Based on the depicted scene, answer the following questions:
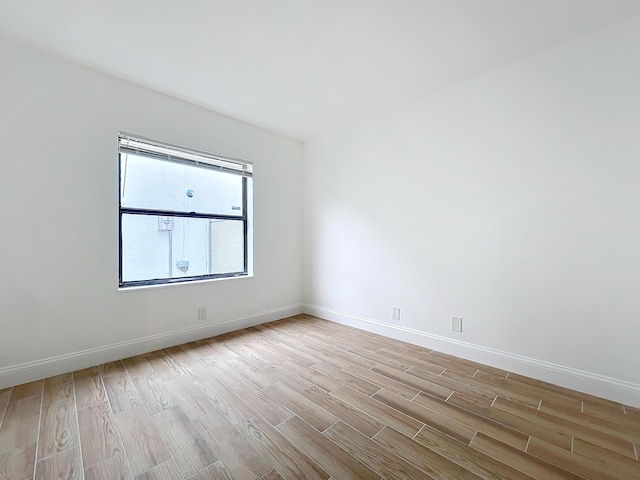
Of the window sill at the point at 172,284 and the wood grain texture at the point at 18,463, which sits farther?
the window sill at the point at 172,284

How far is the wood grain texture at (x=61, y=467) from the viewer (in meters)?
1.31

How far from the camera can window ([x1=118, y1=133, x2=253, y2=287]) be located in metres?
2.71

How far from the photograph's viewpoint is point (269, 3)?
69.4 inches

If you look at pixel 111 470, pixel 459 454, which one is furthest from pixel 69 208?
pixel 459 454

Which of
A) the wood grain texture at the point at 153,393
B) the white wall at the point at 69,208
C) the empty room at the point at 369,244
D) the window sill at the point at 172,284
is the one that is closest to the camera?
the empty room at the point at 369,244

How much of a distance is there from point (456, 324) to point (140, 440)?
2580 millimetres

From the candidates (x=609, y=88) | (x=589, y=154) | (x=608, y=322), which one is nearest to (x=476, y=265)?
(x=608, y=322)

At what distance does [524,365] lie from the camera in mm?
2301

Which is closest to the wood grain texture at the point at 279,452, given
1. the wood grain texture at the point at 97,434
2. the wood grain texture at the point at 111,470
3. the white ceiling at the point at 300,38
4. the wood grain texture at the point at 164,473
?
the wood grain texture at the point at 164,473

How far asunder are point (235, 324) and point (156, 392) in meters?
1.36

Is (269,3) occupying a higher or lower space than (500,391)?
higher

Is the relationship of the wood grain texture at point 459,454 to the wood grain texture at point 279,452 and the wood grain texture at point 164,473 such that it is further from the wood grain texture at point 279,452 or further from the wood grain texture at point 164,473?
the wood grain texture at point 164,473

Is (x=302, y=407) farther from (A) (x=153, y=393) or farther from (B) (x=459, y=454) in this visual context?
(A) (x=153, y=393)

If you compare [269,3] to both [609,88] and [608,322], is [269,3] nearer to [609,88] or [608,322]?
[609,88]
